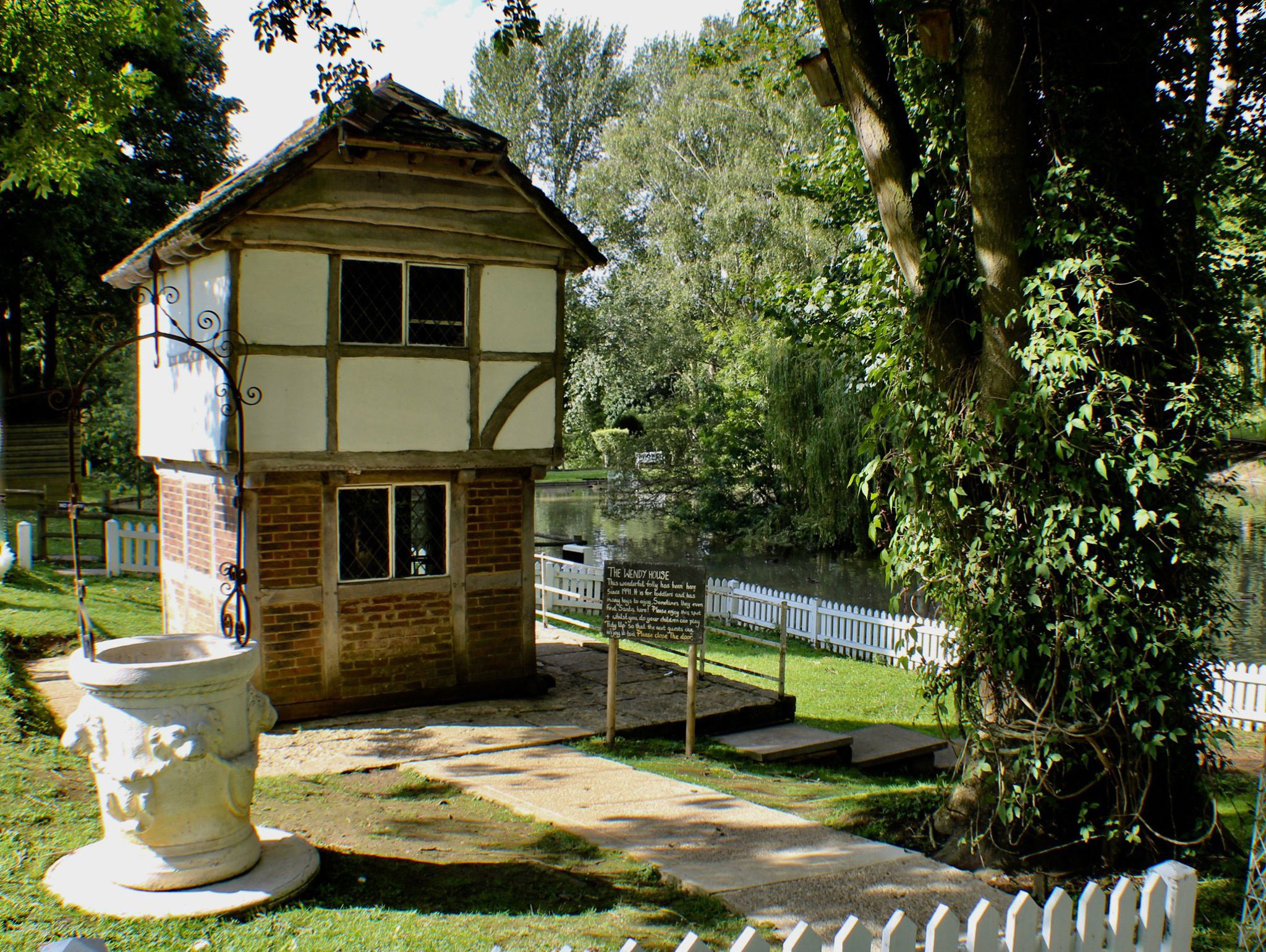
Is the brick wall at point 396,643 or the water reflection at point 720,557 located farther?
the water reflection at point 720,557

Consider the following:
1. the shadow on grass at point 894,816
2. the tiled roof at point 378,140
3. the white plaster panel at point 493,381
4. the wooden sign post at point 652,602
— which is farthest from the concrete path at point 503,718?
the tiled roof at point 378,140

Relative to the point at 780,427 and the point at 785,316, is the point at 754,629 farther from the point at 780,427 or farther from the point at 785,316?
the point at 780,427

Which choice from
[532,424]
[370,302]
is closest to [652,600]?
Result: [532,424]

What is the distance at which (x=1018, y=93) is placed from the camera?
6.10 m

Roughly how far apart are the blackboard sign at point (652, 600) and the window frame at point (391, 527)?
193cm

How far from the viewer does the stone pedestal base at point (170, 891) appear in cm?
475

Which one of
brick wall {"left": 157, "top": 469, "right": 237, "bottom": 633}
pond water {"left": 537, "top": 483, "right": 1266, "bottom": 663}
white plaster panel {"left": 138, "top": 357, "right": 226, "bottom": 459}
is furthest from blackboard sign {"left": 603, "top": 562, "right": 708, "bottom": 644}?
pond water {"left": 537, "top": 483, "right": 1266, "bottom": 663}

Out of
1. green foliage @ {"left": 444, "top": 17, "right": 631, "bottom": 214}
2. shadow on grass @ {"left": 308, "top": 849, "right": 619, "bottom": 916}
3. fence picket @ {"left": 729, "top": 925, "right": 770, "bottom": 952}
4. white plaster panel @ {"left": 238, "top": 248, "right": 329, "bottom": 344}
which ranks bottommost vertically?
shadow on grass @ {"left": 308, "top": 849, "right": 619, "bottom": 916}

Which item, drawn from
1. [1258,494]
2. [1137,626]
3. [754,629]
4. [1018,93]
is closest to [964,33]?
[1018,93]

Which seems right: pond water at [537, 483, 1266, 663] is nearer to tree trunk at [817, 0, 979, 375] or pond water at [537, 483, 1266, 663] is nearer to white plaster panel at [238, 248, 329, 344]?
white plaster panel at [238, 248, 329, 344]

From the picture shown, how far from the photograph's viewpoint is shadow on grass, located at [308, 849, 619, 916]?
5156mm

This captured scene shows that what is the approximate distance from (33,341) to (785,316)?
3084 cm

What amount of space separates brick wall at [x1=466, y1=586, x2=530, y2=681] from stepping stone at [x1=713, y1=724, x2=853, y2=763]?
2418 millimetres

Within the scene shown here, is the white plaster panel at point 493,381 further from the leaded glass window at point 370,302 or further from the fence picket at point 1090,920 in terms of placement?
the fence picket at point 1090,920
